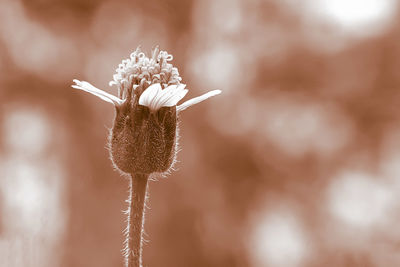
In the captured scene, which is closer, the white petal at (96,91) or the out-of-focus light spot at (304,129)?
the white petal at (96,91)

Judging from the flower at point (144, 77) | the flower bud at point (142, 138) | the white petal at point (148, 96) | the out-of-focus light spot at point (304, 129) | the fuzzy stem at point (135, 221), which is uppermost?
the out-of-focus light spot at point (304, 129)

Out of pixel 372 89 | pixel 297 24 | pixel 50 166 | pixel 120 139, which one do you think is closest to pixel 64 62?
pixel 297 24

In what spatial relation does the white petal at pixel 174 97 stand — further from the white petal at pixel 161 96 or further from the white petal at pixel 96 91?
the white petal at pixel 96 91

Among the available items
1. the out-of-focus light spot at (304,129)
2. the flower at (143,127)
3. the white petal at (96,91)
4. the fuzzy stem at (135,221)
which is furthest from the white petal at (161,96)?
the out-of-focus light spot at (304,129)

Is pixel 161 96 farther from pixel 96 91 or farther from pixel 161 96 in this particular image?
pixel 96 91

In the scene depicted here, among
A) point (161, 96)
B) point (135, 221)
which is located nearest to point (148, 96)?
point (161, 96)

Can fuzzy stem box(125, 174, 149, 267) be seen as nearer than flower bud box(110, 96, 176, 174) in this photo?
Yes

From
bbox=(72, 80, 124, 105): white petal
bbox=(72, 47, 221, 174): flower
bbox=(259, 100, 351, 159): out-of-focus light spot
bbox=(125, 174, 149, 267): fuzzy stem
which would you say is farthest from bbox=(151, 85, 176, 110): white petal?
bbox=(259, 100, 351, 159): out-of-focus light spot

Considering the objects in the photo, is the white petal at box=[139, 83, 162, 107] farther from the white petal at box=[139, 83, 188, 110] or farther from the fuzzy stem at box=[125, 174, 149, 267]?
the fuzzy stem at box=[125, 174, 149, 267]
